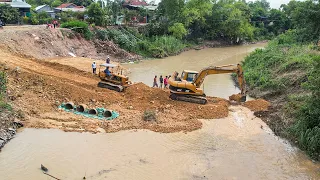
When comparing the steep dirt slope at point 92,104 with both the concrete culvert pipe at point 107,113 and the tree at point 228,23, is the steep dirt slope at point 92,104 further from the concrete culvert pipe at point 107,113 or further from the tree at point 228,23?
the tree at point 228,23

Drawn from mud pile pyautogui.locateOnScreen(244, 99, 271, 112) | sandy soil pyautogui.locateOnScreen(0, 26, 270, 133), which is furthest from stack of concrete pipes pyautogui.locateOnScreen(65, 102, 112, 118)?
mud pile pyautogui.locateOnScreen(244, 99, 271, 112)

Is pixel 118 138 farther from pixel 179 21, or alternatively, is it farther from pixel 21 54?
pixel 179 21

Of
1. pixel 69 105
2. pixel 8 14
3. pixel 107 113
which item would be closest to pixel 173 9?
pixel 8 14

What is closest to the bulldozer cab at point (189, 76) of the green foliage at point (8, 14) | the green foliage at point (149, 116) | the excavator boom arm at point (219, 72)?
the excavator boom arm at point (219, 72)

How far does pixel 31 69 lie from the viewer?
2159 cm

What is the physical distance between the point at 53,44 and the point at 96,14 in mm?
9612

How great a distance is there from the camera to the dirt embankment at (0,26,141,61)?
2806 cm

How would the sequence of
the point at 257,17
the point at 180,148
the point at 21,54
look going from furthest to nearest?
the point at 257,17 < the point at 21,54 < the point at 180,148

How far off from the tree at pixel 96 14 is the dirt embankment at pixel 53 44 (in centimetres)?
417

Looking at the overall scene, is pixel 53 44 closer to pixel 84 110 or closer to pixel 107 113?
pixel 84 110

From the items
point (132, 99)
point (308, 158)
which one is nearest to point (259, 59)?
point (132, 99)

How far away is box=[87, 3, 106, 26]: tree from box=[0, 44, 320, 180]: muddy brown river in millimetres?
26348

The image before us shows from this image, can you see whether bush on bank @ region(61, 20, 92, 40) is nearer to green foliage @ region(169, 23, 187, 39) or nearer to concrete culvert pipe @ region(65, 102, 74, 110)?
green foliage @ region(169, 23, 187, 39)

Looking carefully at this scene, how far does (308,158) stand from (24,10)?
4356 centimetres
